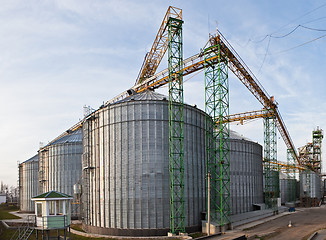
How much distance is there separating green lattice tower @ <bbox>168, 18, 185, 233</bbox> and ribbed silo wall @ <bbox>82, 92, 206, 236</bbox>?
826 mm

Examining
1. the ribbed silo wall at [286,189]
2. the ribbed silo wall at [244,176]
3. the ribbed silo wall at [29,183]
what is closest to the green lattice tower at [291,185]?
the ribbed silo wall at [286,189]

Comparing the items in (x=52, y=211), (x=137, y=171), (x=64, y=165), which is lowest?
(x=52, y=211)

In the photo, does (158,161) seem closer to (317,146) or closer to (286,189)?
(286,189)

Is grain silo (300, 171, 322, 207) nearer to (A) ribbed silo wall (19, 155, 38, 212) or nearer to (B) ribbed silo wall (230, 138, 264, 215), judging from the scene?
(B) ribbed silo wall (230, 138, 264, 215)

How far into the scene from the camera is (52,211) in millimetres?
27500

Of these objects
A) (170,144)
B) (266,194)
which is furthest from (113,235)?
(266,194)

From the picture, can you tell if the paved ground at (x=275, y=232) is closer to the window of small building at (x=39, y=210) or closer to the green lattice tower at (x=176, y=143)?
the green lattice tower at (x=176, y=143)

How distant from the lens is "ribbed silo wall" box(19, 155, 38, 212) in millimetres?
78144

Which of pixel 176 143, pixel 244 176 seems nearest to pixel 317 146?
pixel 244 176

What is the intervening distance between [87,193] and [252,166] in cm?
3527

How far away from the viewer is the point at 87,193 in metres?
42.1

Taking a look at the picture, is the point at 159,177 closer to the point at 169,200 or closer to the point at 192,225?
the point at 169,200

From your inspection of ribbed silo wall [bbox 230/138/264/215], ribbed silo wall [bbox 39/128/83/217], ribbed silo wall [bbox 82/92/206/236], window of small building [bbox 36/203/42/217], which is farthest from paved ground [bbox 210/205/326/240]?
ribbed silo wall [bbox 39/128/83/217]

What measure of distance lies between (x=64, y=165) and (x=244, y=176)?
111 feet
